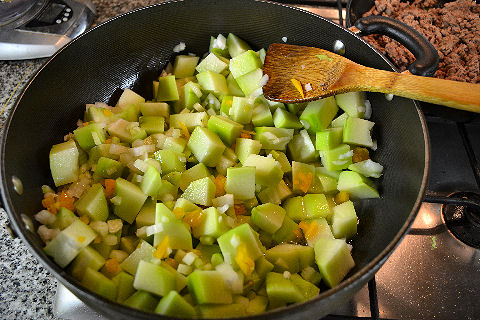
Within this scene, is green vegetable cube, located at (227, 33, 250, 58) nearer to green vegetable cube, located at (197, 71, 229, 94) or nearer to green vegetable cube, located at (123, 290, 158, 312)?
green vegetable cube, located at (197, 71, 229, 94)

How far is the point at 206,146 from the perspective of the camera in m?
1.25

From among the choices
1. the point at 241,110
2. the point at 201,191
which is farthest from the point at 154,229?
the point at 241,110

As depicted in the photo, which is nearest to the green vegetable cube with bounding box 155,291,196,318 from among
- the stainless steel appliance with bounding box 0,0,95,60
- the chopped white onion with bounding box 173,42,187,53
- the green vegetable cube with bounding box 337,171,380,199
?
the green vegetable cube with bounding box 337,171,380,199

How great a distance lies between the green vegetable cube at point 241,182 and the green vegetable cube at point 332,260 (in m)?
0.23

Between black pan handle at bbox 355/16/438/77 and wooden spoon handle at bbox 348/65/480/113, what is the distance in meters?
0.05

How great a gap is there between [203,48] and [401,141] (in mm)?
755

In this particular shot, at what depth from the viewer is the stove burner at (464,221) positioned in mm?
1320

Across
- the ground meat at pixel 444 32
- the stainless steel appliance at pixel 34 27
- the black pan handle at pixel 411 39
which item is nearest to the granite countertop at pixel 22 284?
the stainless steel appliance at pixel 34 27

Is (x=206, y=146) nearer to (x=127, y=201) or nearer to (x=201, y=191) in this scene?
(x=201, y=191)

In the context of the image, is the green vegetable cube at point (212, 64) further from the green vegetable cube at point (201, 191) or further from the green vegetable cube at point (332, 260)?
the green vegetable cube at point (332, 260)

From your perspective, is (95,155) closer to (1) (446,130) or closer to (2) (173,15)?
(2) (173,15)

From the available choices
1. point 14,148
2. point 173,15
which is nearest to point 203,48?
point 173,15

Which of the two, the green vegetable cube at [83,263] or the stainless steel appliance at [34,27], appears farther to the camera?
the stainless steel appliance at [34,27]

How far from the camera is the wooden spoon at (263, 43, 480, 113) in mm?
1108
